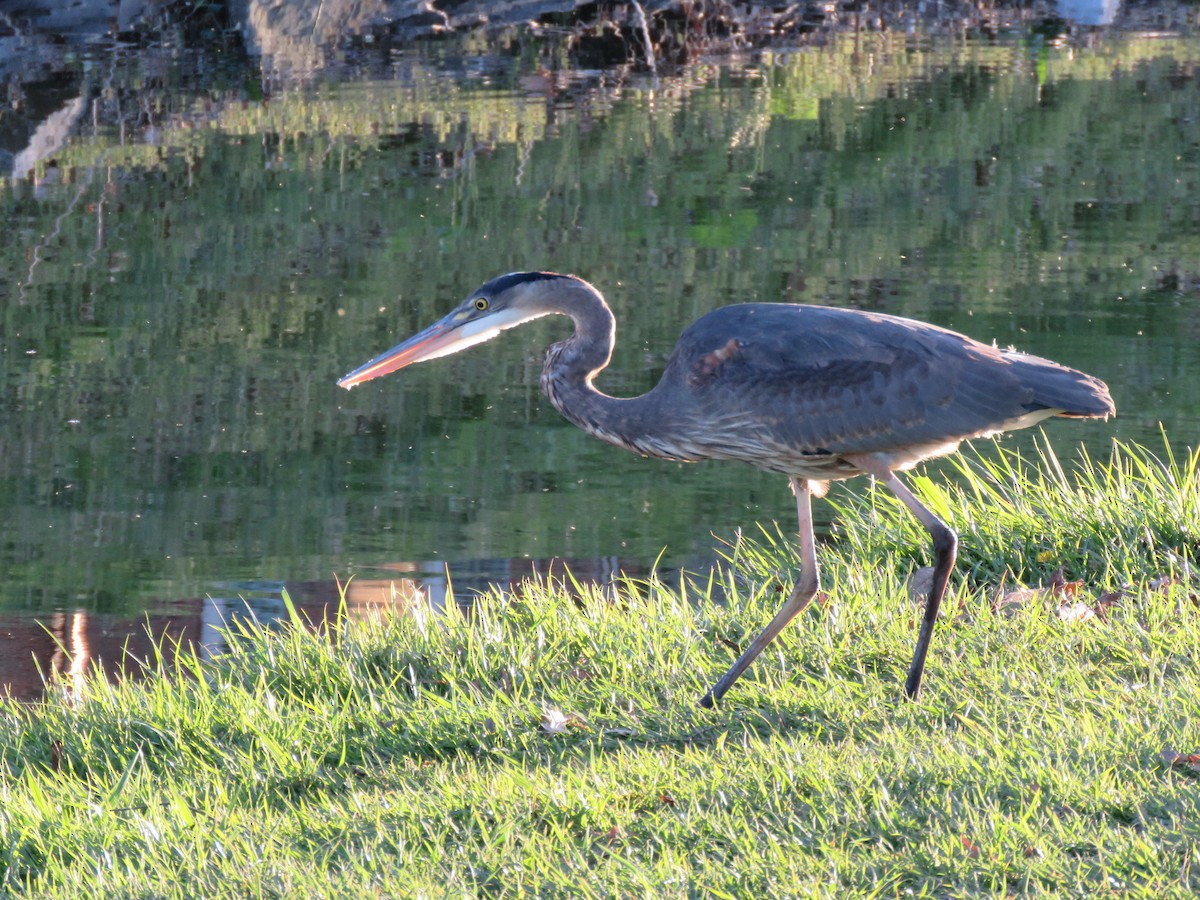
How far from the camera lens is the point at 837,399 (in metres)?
5.27

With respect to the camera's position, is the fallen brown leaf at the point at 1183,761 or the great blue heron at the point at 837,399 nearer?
the fallen brown leaf at the point at 1183,761

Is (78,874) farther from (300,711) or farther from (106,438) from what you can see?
(106,438)

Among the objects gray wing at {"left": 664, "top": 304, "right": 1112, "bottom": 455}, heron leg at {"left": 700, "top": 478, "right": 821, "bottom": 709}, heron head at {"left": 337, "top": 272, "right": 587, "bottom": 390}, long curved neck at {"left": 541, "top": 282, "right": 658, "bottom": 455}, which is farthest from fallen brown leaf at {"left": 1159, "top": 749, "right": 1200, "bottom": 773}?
heron head at {"left": 337, "top": 272, "right": 587, "bottom": 390}

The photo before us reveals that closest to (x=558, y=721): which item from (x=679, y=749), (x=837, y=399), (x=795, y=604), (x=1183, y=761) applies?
(x=679, y=749)

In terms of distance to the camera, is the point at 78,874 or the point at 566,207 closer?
the point at 78,874

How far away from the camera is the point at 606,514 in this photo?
852 cm

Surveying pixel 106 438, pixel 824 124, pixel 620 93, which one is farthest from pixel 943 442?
pixel 620 93

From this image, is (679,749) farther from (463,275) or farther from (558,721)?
(463,275)

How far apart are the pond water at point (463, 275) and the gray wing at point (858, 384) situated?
264cm

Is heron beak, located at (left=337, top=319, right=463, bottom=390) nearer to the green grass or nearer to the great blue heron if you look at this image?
the great blue heron

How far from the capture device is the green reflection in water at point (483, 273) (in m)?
8.65

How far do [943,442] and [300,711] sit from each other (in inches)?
89.6

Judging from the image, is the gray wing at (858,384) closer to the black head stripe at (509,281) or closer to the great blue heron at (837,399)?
the great blue heron at (837,399)

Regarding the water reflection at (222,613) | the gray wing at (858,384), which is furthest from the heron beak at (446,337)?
the water reflection at (222,613)
